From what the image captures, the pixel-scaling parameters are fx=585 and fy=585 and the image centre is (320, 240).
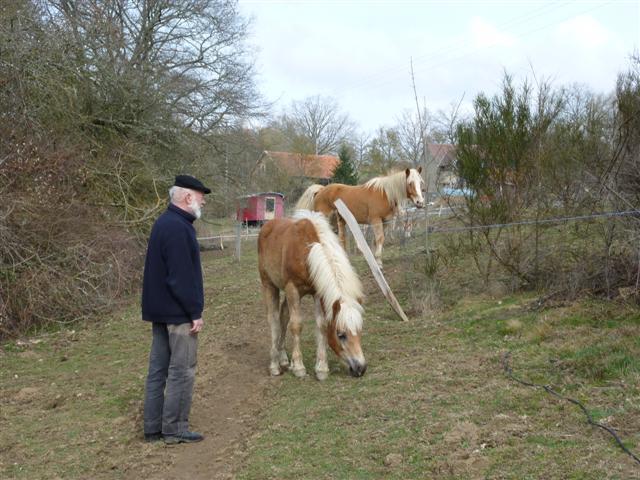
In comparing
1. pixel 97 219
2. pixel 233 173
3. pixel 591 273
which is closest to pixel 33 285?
pixel 97 219

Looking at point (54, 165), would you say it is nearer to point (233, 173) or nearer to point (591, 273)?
point (591, 273)

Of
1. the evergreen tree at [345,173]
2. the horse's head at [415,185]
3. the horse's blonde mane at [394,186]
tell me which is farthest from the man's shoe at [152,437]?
the evergreen tree at [345,173]

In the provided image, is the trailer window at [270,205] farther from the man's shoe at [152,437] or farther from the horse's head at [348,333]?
the man's shoe at [152,437]

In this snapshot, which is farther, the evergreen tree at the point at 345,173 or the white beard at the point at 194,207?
the evergreen tree at the point at 345,173

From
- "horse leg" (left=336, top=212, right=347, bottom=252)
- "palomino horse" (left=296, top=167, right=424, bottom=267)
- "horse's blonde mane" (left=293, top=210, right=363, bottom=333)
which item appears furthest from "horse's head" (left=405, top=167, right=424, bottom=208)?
"horse's blonde mane" (left=293, top=210, right=363, bottom=333)

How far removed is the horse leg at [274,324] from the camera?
21.7 feet

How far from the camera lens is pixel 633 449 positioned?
3.44 meters

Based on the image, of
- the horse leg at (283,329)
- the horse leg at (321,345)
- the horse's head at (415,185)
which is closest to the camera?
the horse leg at (321,345)

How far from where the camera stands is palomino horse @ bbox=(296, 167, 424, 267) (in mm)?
11625

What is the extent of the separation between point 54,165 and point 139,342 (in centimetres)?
394

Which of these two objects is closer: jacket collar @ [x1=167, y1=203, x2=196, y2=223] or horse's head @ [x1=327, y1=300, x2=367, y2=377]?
jacket collar @ [x1=167, y1=203, x2=196, y2=223]

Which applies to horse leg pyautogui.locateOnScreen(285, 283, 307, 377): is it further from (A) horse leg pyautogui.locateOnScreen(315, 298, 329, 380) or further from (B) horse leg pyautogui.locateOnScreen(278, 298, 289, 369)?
(B) horse leg pyautogui.locateOnScreen(278, 298, 289, 369)

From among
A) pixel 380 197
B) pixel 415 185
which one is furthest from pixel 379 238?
pixel 415 185

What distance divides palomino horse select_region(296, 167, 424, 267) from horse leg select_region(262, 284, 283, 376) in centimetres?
500
